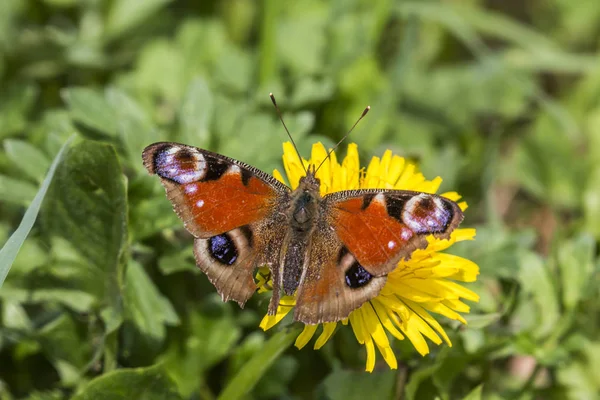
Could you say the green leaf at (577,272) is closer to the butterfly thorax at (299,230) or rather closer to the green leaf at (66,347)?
the butterfly thorax at (299,230)

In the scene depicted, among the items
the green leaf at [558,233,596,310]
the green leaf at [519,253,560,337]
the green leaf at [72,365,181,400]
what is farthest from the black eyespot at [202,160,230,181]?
the green leaf at [558,233,596,310]

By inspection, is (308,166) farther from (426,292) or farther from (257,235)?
(426,292)

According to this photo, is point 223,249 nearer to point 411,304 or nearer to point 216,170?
point 216,170

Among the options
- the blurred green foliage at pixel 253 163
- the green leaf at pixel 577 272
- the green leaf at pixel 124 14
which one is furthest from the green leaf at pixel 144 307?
the green leaf at pixel 124 14

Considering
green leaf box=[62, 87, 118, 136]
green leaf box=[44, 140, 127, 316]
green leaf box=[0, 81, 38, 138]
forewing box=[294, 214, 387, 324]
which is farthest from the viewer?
green leaf box=[0, 81, 38, 138]

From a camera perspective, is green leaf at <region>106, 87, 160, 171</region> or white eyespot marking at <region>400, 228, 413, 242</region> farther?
green leaf at <region>106, 87, 160, 171</region>

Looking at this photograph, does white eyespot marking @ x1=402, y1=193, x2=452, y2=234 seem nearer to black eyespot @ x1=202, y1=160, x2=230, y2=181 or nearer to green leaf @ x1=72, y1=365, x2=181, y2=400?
black eyespot @ x1=202, y1=160, x2=230, y2=181

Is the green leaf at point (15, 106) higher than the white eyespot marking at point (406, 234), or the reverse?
the green leaf at point (15, 106)
